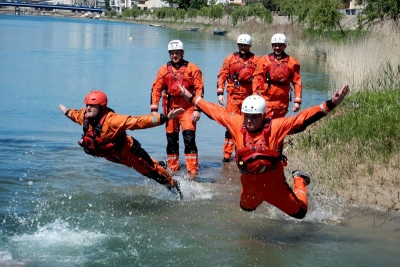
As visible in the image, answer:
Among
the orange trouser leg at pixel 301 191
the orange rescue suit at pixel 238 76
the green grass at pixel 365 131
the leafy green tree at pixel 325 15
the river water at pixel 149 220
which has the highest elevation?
the leafy green tree at pixel 325 15

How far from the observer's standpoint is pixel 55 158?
510 inches

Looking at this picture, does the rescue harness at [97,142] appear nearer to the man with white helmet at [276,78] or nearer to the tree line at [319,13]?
the man with white helmet at [276,78]

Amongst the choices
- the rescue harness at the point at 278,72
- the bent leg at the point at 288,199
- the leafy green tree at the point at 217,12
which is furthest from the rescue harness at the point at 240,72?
the leafy green tree at the point at 217,12

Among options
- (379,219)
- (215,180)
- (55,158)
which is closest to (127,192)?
(215,180)

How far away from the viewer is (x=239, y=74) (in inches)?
483

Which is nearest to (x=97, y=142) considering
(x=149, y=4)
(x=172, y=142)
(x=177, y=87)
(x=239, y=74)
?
(x=177, y=87)

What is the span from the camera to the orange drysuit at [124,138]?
8711 mm

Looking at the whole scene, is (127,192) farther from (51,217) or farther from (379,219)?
(379,219)

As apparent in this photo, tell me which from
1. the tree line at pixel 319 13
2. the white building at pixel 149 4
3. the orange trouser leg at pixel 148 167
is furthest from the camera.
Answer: the white building at pixel 149 4

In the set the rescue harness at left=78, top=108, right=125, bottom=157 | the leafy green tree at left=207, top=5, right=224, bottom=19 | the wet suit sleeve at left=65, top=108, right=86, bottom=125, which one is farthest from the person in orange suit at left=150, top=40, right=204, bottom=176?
the leafy green tree at left=207, top=5, right=224, bottom=19

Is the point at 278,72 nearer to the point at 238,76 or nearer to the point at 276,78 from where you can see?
the point at 276,78

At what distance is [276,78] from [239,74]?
37.9 inches

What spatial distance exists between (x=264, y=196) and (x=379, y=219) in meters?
2.00

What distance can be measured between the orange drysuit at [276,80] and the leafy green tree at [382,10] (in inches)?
594
